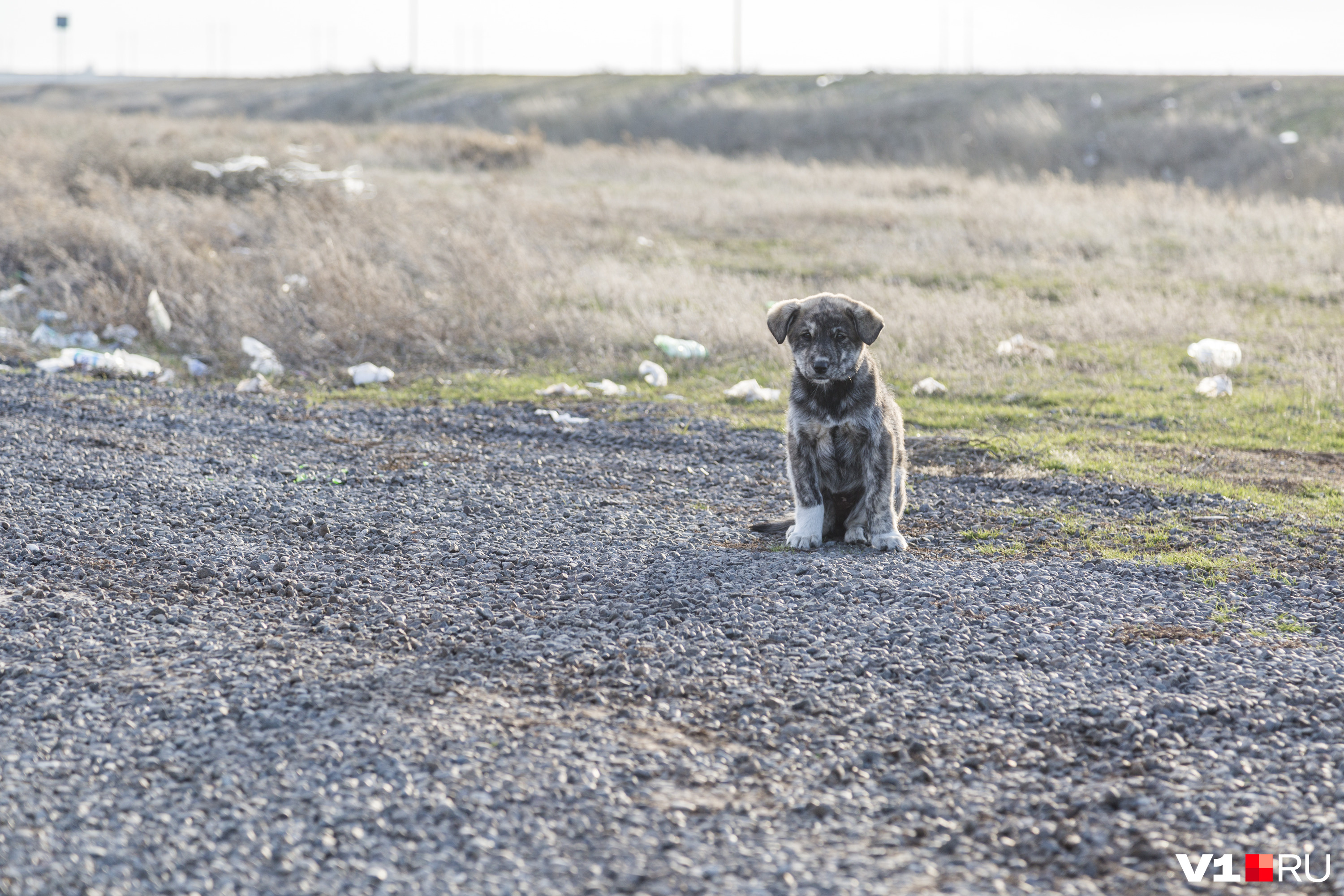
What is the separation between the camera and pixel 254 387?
10312mm

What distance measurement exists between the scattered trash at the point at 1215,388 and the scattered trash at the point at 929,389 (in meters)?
2.15

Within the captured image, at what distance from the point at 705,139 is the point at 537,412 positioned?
1356 inches

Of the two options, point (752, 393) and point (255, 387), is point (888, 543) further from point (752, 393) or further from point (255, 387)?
point (255, 387)

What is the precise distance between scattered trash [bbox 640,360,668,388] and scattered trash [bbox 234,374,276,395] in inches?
131

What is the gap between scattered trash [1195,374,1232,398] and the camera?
984 centimetres

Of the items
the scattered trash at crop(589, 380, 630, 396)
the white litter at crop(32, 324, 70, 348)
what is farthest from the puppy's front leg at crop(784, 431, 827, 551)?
the white litter at crop(32, 324, 70, 348)

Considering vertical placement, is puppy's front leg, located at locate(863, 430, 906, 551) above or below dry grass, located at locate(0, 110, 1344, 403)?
below

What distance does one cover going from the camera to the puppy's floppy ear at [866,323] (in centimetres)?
577

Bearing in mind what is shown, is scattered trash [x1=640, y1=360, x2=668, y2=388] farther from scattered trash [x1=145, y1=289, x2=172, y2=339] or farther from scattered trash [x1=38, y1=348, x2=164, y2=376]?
scattered trash [x1=145, y1=289, x2=172, y2=339]

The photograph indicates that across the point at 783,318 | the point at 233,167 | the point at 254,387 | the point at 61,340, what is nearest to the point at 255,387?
the point at 254,387

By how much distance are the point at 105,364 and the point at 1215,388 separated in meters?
9.88

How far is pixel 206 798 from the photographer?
3432 mm

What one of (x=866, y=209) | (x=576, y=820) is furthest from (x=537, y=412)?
(x=866, y=209)

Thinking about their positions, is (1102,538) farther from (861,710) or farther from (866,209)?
(866,209)
